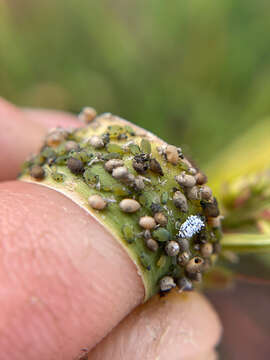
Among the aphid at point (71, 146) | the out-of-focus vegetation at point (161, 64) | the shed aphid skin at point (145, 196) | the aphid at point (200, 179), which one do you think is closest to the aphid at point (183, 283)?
the shed aphid skin at point (145, 196)

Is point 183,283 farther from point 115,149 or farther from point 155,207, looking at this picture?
point 115,149

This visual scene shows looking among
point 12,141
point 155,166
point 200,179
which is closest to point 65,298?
point 155,166

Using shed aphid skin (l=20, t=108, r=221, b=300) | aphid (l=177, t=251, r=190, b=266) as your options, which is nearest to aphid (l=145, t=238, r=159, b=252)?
shed aphid skin (l=20, t=108, r=221, b=300)

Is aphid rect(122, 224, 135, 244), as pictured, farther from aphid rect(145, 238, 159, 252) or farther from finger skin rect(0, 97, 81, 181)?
finger skin rect(0, 97, 81, 181)

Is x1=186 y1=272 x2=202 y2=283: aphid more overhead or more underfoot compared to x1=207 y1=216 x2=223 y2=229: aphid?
more underfoot

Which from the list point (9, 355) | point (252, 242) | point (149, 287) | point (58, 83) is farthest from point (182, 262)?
point (58, 83)

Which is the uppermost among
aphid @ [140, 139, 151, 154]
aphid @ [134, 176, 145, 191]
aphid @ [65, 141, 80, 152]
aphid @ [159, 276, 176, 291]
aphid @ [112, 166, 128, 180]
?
aphid @ [140, 139, 151, 154]
